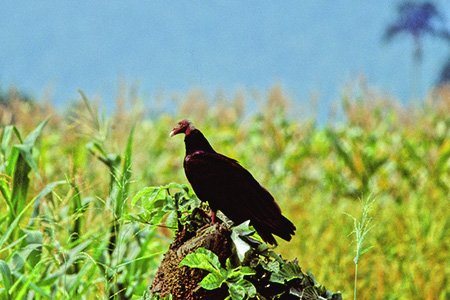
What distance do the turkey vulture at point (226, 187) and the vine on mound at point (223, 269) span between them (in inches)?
1.9

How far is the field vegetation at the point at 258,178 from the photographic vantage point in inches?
84.7

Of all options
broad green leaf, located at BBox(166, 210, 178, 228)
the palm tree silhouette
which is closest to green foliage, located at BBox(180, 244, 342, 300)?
broad green leaf, located at BBox(166, 210, 178, 228)

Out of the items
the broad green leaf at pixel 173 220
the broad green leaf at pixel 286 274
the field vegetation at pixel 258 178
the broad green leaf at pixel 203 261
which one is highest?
the field vegetation at pixel 258 178

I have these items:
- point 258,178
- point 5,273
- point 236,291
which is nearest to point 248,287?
point 236,291

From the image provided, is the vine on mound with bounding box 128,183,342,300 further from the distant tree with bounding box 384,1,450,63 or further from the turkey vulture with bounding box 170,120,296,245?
the distant tree with bounding box 384,1,450,63

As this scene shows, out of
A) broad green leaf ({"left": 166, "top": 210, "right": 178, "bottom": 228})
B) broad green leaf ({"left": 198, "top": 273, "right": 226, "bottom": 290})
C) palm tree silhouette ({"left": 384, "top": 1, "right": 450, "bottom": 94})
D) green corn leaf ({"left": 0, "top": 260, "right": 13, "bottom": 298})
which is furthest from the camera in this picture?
palm tree silhouette ({"left": 384, "top": 1, "right": 450, "bottom": 94})

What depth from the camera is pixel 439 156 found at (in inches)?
230

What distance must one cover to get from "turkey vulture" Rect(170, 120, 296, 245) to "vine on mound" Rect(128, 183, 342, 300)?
0.16 feet

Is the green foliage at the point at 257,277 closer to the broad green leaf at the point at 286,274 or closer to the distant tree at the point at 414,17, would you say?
the broad green leaf at the point at 286,274

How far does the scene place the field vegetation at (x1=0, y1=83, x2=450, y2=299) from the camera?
7.06 feet

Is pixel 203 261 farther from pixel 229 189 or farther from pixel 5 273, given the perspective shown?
pixel 5 273

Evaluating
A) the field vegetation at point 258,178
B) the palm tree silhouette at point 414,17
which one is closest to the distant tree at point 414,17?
the palm tree silhouette at point 414,17

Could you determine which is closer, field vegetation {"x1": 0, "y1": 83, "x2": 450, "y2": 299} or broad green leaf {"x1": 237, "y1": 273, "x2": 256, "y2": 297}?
broad green leaf {"x1": 237, "y1": 273, "x2": 256, "y2": 297}

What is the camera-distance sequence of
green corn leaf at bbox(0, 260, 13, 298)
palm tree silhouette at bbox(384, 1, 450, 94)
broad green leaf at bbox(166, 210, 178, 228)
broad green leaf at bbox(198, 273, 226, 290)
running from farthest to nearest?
palm tree silhouette at bbox(384, 1, 450, 94) < green corn leaf at bbox(0, 260, 13, 298) < broad green leaf at bbox(166, 210, 178, 228) < broad green leaf at bbox(198, 273, 226, 290)
